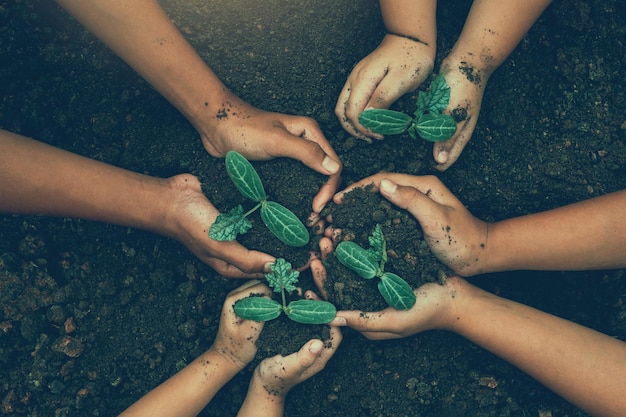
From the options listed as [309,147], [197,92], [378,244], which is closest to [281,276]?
[378,244]

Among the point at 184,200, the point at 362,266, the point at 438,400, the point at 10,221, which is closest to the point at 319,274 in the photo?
the point at 362,266

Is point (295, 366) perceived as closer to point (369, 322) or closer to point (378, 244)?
point (369, 322)

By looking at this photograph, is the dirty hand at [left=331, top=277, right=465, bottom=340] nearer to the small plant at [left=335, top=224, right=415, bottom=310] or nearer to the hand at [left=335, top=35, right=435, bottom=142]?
the small plant at [left=335, top=224, right=415, bottom=310]

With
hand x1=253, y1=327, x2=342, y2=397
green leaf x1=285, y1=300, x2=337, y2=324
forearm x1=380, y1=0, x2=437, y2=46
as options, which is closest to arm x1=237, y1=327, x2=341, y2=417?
hand x1=253, y1=327, x2=342, y2=397

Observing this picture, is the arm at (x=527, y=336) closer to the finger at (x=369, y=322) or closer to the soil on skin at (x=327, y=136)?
the finger at (x=369, y=322)

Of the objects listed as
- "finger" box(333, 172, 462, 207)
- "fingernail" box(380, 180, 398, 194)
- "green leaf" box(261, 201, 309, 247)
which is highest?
"fingernail" box(380, 180, 398, 194)

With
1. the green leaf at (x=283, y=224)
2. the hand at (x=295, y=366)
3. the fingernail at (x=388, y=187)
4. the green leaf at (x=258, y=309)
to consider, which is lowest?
the hand at (x=295, y=366)

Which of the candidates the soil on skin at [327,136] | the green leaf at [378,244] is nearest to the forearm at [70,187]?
the soil on skin at [327,136]
